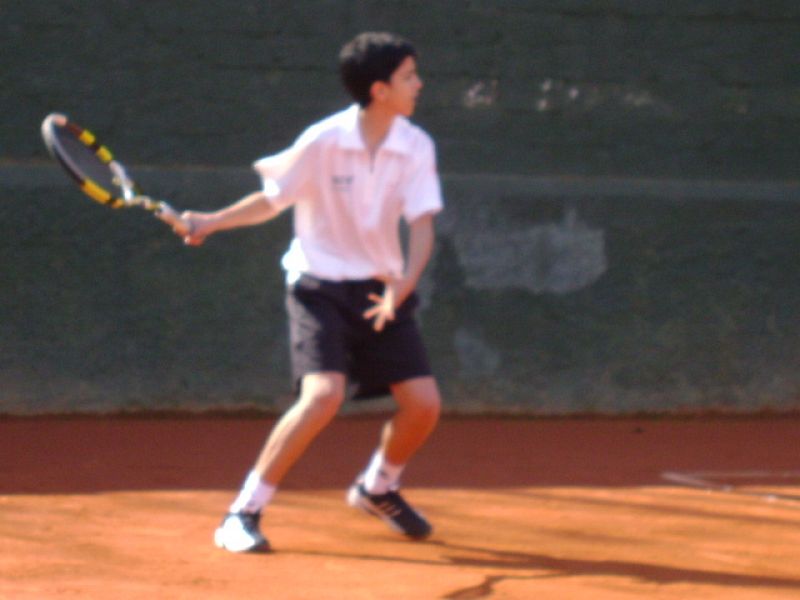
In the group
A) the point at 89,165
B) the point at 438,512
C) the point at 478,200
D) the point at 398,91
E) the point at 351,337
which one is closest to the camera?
the point at 398,91

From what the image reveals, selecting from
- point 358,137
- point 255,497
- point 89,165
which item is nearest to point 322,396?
point 255,497

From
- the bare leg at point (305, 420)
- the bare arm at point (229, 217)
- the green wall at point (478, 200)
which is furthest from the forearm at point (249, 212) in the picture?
the green wall at point (478, 200)

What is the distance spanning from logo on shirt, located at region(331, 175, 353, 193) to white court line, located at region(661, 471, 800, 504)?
2014 millimetres

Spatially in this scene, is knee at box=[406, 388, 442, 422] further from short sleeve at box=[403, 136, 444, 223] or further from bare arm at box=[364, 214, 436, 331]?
short sleeve at box=[403, 136, 444, 223]

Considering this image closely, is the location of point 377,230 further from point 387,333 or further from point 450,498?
point 450,498

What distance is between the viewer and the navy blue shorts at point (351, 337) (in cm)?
444

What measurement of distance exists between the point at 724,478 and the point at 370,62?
2.40 metres

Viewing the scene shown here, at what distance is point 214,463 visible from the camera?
5.98 metres

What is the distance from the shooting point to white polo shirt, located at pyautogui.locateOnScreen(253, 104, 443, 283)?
4422 millimetres

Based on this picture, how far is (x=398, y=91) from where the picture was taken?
4410 millimetres

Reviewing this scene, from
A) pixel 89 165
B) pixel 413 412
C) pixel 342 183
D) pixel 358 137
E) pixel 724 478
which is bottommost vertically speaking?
pixel 724 478

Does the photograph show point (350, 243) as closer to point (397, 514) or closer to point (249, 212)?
point (249, 212)

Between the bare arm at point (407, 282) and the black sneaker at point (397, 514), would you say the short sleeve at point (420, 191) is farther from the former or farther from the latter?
the black sneaker at point (397, 514)

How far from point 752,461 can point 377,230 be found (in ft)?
8.41
